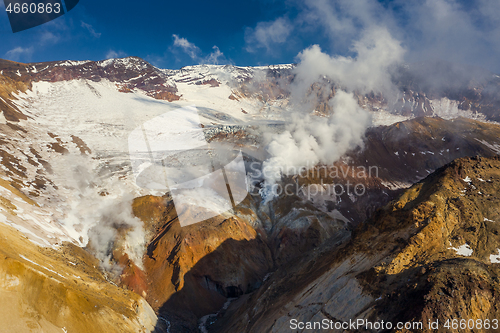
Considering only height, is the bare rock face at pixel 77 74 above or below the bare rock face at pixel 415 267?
above

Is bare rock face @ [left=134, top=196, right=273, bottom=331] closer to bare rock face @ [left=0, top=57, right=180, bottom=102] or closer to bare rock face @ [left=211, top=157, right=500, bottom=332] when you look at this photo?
bare rock face @ [left=211, top=157, right=500, bottom=332]

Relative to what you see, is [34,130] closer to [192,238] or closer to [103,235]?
[103,235]

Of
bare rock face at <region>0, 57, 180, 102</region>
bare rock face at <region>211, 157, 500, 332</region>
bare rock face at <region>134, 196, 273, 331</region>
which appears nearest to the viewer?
bare rock face at <region>211, 157, 500, 332</region>

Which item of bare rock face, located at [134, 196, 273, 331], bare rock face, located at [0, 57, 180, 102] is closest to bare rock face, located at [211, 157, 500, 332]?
bare rock face, located at [134, 196, 273, 331]

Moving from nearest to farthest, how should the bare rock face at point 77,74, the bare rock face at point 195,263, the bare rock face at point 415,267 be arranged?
the bare rock face at point 415,267, the bare rock face at point 195,263, the bare rock face at point 77,74

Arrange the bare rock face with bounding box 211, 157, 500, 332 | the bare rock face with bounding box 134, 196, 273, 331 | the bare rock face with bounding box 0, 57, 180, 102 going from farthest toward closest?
the bare rock face with bounding box 0, 57, 180, 102 < the bare rock face with bounding box 134, 196, 273, 331 < the bare rock face with bounding box 211, 157, 500, 332

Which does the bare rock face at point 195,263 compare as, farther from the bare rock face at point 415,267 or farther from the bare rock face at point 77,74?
the bare rock face at point 77,74

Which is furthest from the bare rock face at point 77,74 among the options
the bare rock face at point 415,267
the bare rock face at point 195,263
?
the bare rock face at point 415,267

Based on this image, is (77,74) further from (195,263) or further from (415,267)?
(415,267)
